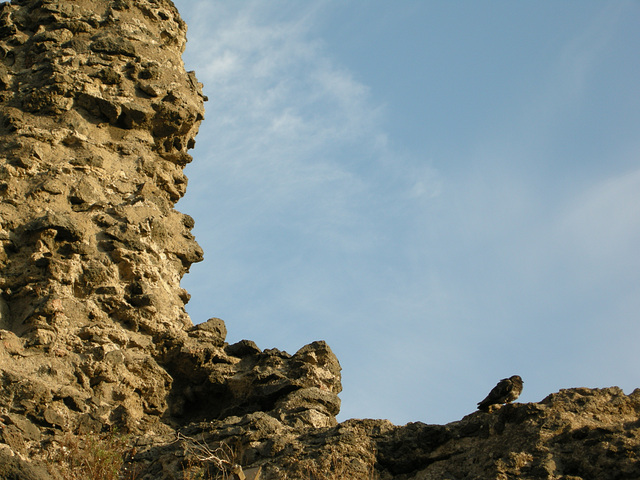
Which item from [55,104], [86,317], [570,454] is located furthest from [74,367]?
[570,454]

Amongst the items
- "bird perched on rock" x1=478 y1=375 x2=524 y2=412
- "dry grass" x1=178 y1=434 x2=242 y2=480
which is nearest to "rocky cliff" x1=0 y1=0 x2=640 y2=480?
"dry grass" x1=178 y1=434 x2=242 y2=480

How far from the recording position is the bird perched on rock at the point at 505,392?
568 cm

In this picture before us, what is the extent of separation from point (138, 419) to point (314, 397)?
56.0 inches

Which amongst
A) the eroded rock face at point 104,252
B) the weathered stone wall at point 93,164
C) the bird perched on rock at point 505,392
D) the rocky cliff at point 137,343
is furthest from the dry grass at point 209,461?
the bird perched on rock at point 505,392

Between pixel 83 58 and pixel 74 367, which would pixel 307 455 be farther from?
pixel 83 58

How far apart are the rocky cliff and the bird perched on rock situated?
138 mm

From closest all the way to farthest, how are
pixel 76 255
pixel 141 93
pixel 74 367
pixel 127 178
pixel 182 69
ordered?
pixel 74 367 < pixel 76 255 < pixel 127 178 < pixel 141 93 < pixel 182 69

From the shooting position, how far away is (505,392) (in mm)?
5684

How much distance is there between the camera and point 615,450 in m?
4.68

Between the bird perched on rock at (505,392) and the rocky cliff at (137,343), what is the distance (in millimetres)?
138

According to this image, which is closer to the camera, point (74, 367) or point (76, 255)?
point (74, 367)

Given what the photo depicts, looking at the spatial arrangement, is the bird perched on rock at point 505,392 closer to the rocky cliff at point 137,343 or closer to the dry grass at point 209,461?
the rocky cliff at point 137,343

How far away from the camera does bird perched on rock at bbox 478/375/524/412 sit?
568cm

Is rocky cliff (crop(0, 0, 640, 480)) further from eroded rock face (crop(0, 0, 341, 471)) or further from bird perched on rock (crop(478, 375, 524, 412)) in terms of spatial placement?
→ bird perched on rock (crop(478, 375, 524, 412))
